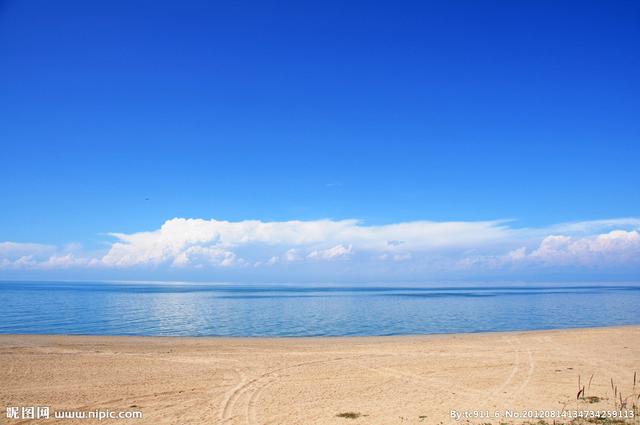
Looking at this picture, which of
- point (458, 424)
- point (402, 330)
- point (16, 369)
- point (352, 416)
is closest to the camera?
point (458, 424)

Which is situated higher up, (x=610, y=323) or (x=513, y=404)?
(x=513, y=404)

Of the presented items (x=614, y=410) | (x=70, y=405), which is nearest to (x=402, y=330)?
(x=614, y=410)

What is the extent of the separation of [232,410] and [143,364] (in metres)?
10.9

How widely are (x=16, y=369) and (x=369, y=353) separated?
1973 cm

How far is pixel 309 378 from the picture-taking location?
2023 centimetres

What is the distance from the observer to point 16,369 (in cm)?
2161

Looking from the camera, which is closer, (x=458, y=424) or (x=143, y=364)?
(x=458, y=424)

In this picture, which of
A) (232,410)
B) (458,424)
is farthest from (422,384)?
(232,410)

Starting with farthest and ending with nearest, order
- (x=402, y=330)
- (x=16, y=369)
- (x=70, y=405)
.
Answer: (x=402, y=330) < (x=16, y=369) < (x=70, y=405)

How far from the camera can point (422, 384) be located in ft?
62.3

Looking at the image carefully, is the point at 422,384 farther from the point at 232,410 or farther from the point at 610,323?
the point at 610,323

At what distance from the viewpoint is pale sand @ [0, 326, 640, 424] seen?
15.4m

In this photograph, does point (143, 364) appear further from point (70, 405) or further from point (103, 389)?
point (70, 405)

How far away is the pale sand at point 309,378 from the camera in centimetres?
1540
